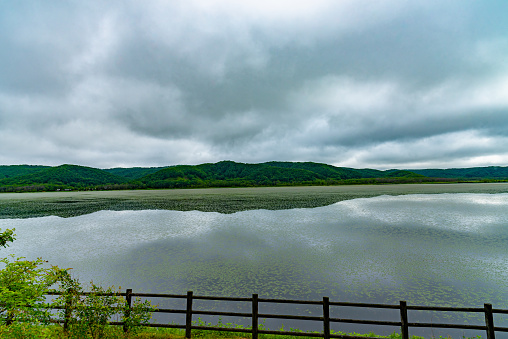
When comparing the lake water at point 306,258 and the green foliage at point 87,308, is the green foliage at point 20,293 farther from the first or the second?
the lake water at point 306,258

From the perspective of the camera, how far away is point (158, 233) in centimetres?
4209

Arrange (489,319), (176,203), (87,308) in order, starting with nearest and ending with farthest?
1. (87,308)
2. (489,319)
3. (176,203)

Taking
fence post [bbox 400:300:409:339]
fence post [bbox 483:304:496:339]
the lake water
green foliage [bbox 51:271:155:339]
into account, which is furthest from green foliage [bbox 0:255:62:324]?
fence post [bbox 483:304:496:339]

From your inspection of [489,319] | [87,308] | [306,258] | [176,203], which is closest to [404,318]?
[489,319]

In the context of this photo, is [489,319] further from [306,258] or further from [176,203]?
[176,203]

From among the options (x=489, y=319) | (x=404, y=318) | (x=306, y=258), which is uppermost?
(x=489, y=319)

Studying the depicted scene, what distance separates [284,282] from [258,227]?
24.5 m

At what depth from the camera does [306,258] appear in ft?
87.4

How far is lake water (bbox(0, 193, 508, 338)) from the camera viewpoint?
18.5 meters

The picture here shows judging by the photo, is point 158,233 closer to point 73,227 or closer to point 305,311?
point 73,227

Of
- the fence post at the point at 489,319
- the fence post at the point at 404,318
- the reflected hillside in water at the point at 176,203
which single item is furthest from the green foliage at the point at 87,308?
the reflected hillside in water at the point at 176,203

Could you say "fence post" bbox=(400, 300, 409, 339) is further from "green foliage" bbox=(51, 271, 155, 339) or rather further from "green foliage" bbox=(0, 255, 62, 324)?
"green foliage" bbox=(0, 255, 62, 324)

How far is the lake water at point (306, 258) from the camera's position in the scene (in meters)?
18.5

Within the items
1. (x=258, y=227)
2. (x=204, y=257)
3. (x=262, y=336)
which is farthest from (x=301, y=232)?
(x=262, y=336)
